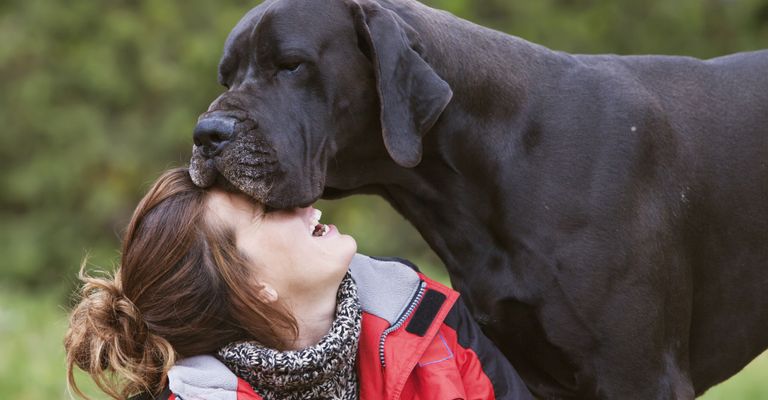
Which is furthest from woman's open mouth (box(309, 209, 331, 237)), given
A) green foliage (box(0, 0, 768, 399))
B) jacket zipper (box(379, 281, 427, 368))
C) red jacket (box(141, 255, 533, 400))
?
green foliage (box(0, 0, 768, 399))

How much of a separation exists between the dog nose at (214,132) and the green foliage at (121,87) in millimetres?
7412

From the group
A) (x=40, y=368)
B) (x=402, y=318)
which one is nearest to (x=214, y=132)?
(x=402, y=318)

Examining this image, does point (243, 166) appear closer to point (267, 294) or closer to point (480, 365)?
point (267, 294)

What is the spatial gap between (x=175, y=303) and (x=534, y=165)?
115cm

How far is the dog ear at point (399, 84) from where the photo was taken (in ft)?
10.6

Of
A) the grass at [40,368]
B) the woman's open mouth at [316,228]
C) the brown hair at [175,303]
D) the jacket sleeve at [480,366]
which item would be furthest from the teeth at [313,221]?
the grass at [40,368]

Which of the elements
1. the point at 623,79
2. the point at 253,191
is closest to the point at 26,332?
the point at 253,191

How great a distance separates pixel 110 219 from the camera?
10977 millimetres

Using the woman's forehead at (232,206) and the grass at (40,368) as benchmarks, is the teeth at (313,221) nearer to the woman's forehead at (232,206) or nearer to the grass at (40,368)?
the woman's forehead at (232,206)

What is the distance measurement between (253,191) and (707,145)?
4.82ft

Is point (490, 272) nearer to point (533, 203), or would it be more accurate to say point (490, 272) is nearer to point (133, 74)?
point (533, 203)

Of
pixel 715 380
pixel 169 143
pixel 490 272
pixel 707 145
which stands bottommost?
pixel 169 143

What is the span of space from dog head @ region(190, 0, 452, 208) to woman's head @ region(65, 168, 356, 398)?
114 mm

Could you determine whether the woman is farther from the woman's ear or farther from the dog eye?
the dog eye
